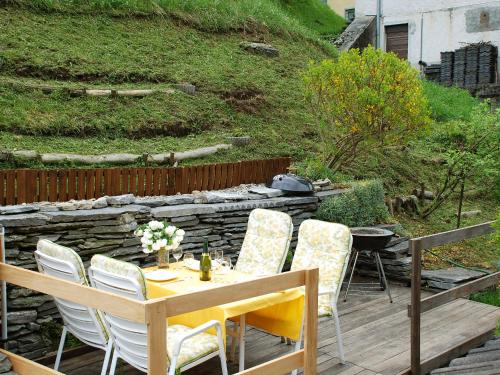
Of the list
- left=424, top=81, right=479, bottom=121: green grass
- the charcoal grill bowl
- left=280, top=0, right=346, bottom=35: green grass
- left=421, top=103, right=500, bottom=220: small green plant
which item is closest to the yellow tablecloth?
the charcoal grill bowl

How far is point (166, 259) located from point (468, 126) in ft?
21.3

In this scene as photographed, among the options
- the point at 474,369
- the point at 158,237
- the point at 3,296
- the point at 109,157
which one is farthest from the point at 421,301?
the point at 109,157

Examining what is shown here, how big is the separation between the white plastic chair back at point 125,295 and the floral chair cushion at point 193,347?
0.75ft

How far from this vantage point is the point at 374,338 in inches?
225

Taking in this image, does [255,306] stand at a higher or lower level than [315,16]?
lower

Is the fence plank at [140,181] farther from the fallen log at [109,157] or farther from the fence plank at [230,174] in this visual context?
the fence plank at [230,174]

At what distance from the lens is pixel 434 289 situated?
24.3 ft

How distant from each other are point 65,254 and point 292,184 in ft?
13.3

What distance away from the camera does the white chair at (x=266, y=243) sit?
571 centimetres

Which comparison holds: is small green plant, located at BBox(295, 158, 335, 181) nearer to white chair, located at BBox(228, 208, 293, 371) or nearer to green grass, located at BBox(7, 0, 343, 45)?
white chair, located at BBox(228, 208, 293, 371)

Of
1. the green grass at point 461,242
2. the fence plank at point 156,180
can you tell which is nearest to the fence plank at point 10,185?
the fence plank at point 156,180

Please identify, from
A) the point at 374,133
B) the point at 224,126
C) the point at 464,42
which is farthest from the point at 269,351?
the point at 464,42

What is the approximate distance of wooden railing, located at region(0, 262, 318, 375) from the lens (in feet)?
9.95

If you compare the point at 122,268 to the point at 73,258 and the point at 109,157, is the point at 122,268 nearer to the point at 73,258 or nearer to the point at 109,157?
the point at 73,258
